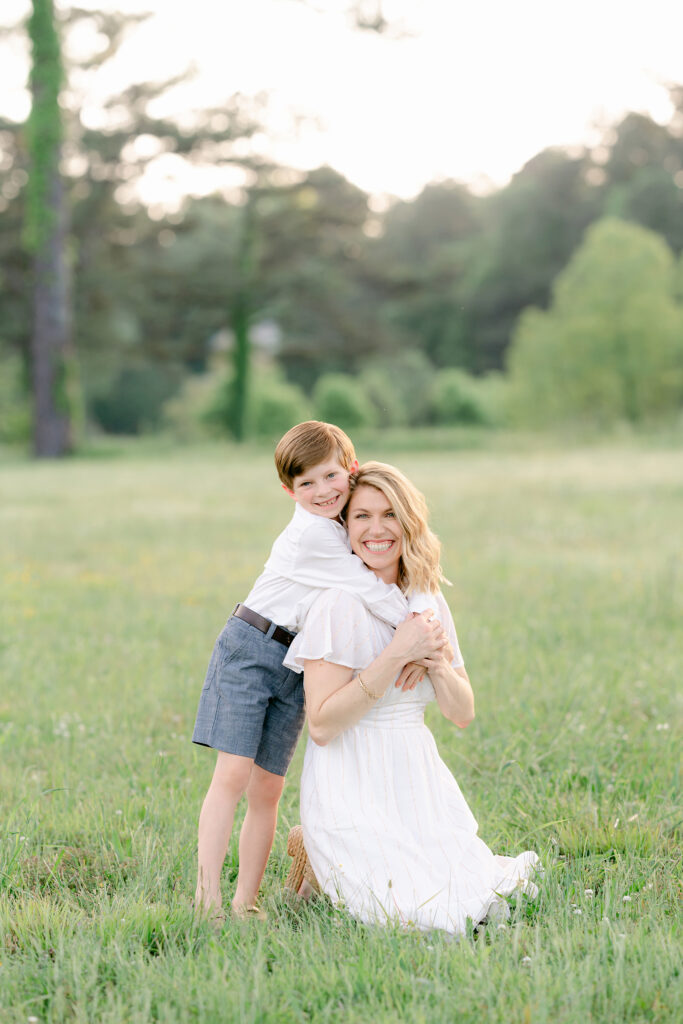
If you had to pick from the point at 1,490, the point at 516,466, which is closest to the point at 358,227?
the point at 516,466

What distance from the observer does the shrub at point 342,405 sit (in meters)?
43.2

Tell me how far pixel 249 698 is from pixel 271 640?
195 millimetres

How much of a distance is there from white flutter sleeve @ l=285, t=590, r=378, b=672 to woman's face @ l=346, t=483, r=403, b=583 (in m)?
0.15

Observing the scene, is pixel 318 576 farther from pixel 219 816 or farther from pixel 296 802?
pixel 296 802

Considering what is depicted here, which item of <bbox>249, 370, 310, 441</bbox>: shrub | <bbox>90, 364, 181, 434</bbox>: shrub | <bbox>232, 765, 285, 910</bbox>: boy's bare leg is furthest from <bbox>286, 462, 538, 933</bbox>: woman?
<bbox>90, 364, 181, 434</bbox>: shrub

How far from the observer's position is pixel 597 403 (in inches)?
1614

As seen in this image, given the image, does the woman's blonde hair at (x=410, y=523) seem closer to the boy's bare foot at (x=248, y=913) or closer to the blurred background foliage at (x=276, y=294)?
the boy's bare foot at (x=248, y=913)

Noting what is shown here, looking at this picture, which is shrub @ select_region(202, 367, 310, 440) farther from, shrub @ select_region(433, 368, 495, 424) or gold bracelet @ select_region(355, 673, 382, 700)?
gold bracelet @ select_region(355, 673, 382, 700)

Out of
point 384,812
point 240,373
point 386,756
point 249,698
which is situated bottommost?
point 384,812

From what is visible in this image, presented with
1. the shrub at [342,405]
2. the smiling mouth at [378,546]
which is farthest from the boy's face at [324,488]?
the shrub at [342,405]

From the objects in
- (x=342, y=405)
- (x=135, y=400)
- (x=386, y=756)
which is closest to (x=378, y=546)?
(x=386, y=756)

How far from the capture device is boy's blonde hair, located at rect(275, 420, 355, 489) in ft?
10.9

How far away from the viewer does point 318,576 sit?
3.26m

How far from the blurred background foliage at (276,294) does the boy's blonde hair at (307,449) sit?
1035 inches
